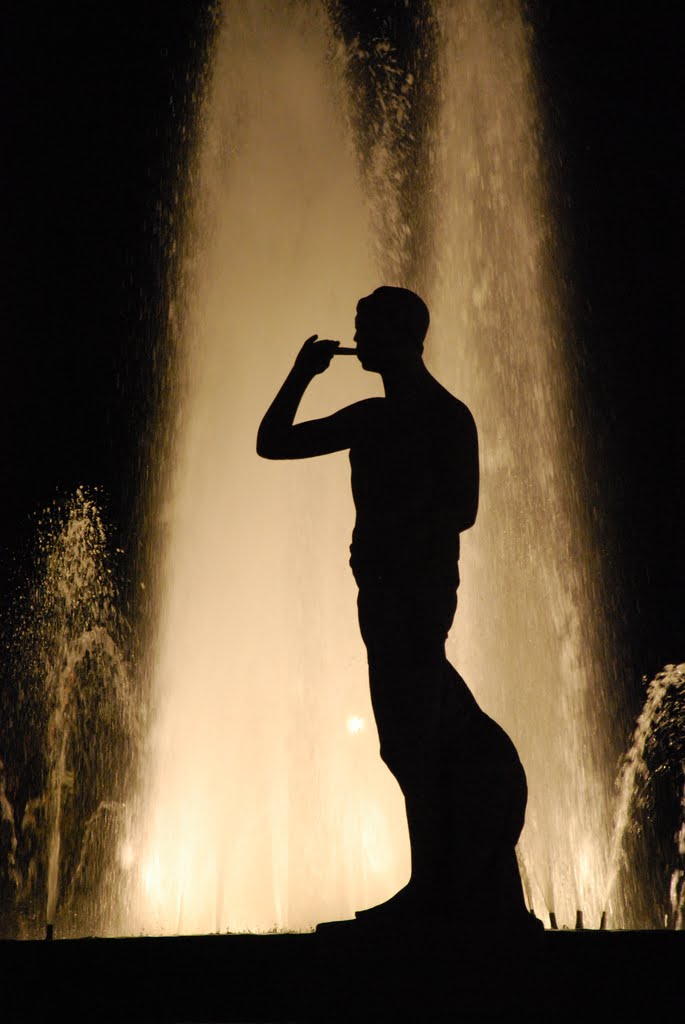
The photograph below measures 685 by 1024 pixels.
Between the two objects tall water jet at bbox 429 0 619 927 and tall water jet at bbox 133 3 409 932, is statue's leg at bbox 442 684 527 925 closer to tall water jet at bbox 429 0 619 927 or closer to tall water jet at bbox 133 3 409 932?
tall water jet at bbox 133 3 409 932

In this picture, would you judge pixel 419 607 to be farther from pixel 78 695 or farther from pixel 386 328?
pixel 78 695

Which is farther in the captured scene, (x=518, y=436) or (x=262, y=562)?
(x=518, y=436)

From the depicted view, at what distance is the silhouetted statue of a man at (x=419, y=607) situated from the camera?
4473 millimetres

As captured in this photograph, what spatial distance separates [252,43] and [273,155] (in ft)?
5.74

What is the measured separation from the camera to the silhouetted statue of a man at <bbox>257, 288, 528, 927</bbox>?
14.7 feet

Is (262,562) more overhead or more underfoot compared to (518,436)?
more underfoot

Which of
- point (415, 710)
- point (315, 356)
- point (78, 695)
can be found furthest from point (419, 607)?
point (78, 695)

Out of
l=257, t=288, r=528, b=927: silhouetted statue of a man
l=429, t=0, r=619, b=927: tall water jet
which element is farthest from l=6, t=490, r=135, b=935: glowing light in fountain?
l=257, t=288, r=528, b=927: silhouetted statue of a man

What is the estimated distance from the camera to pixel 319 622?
11656 mm

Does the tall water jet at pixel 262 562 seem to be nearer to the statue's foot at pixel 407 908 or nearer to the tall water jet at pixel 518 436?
the tall water jet at pixel 518 436

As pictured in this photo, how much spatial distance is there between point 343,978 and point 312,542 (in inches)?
315

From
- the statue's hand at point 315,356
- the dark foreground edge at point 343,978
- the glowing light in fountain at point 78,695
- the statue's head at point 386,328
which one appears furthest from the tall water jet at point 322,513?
the statue's head at point 386,328

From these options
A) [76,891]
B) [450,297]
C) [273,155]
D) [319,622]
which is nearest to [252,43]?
[273,155]

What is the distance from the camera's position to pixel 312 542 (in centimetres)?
1212
